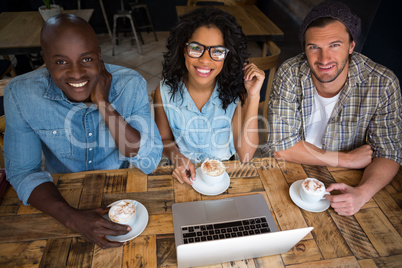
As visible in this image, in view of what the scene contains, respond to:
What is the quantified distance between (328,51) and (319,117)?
40cm

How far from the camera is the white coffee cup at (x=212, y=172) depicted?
114 centimetres

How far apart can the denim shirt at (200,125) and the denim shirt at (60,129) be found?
24 centimetres

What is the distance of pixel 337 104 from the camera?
153cm

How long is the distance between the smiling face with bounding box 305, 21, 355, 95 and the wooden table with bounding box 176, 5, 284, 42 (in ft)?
4.94

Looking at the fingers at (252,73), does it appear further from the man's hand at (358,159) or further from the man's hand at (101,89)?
the man's hand at (101,89)

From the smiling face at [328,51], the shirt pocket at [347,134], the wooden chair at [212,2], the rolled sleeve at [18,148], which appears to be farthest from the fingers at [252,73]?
the wooden chair at [212,2]

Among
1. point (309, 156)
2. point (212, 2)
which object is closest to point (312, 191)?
point (309, 156)

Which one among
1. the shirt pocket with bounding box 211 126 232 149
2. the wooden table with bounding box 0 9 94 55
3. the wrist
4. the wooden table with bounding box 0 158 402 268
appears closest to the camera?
the wooden table with bounding box 0 158 402 268

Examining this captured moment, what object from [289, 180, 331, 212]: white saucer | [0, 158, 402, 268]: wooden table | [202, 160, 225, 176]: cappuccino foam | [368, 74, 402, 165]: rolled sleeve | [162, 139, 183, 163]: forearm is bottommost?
[162, 139, 183, 163]: forearm

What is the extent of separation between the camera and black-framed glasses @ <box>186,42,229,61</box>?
1.32 meters

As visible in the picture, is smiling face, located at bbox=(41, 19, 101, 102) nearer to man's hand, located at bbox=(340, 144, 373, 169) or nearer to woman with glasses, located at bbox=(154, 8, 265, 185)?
woman with glasses, located at bbox=(154, 8, 265, 185)

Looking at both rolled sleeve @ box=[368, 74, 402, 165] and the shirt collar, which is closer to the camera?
rolled sleeve @ box=[368, 74, 402, 165]

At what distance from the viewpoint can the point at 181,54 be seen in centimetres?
148

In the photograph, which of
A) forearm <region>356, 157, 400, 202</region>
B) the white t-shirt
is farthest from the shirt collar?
forearm <region>356, 157, 400, 202</region>
